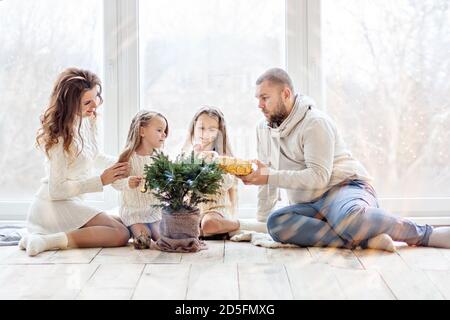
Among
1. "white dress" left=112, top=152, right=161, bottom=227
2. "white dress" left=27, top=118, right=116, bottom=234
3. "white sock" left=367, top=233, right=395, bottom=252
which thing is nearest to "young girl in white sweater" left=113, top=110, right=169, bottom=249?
"white dress" left=112, top=152, right=161, bottom=227

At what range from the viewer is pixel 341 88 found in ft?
12.6

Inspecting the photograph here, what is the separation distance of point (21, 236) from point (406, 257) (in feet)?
5.77

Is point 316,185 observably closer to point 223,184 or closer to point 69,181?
point 223,184

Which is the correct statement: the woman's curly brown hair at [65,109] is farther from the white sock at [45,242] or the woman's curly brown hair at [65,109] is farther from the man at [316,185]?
the man at [316,185]

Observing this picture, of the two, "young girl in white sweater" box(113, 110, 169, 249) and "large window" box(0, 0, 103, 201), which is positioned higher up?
"large window" box(0, 0, 103, 201)

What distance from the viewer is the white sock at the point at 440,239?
3152 mm

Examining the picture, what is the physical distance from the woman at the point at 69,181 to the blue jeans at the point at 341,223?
73 cm

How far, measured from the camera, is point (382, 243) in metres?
3.09

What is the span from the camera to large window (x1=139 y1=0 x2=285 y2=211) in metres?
3.82

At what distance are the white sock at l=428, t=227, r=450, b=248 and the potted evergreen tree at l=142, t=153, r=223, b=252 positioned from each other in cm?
95

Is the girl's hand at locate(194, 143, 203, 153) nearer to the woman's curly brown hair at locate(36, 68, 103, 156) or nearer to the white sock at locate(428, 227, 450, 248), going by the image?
the woman's curly brown hair at locate(36, 68, 103, 156)

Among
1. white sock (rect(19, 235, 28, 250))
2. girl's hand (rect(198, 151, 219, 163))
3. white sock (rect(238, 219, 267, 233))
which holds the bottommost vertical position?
white sock (rect(19, 235, 28, 250))

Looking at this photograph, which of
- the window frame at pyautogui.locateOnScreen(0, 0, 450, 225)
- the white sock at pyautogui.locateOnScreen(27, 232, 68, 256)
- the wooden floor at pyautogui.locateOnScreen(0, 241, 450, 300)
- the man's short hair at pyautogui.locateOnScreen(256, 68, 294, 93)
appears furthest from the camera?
the window frame at pyautogui.locateOnScreen(0, 0, 450, 225)

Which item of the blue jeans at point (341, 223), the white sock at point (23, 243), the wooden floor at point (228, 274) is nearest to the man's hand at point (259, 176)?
the blue jeans at point (341, 223)
